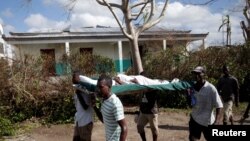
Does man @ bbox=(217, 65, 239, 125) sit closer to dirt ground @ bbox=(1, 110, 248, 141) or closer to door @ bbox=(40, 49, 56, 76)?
dirt ground @ bbox=(1, 110, 248, 141)

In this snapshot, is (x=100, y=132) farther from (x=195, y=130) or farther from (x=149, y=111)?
(x=195, y=130)

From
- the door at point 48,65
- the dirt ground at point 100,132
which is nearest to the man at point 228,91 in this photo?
the dirt ground at point 100,132

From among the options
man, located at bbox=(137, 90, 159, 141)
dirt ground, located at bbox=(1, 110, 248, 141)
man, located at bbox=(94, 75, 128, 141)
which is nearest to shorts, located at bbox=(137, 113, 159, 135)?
man, located at bbox=(137, 90, 159, 141)

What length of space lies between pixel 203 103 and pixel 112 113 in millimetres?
2113

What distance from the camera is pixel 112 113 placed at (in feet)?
17.5

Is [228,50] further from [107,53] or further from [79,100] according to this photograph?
[107,53]

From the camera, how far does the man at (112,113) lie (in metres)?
5.28

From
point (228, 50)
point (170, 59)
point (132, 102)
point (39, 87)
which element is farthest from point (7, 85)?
point (228, 50)

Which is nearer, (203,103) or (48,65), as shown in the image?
(203,103)

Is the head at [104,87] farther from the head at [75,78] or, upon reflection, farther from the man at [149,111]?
the man at [149,111]

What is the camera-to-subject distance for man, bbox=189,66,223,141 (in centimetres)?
676

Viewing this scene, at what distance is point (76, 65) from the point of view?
529 inches

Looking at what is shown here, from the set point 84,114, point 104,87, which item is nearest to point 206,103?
point 84,114

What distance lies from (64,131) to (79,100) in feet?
16.9
